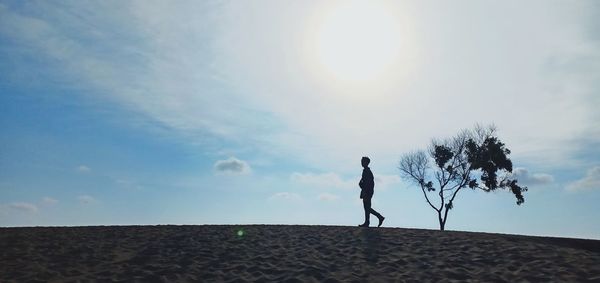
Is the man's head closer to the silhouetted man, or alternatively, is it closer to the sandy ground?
the silhouetted man

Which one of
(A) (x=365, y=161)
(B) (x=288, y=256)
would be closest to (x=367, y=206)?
(A) (x=365, y=161)

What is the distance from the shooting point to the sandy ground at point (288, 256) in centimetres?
1064

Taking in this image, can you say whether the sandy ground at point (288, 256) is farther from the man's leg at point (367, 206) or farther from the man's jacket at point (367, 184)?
the man's jacket at point (367, 184)

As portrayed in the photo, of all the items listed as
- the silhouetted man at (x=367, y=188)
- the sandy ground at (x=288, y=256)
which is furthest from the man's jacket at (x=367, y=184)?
the sandy ground at (x=288, y=256)

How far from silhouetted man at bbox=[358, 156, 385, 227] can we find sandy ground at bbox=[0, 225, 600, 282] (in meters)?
0.69

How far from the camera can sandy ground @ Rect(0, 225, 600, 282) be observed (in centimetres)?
1064

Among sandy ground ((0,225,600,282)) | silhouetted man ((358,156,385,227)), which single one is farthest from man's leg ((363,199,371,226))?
sandy ground ((0,225,600,282))

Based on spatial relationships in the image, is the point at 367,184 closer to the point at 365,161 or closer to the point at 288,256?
the point at 365,161

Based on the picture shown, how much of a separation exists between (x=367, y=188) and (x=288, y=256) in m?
4.75

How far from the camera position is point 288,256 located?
488 inches

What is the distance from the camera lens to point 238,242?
13977 mm

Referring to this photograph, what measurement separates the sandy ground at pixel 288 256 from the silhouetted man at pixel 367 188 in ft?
2.25

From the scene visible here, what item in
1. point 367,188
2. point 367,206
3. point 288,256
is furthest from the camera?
point 367,206

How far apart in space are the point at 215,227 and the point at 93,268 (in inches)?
217
